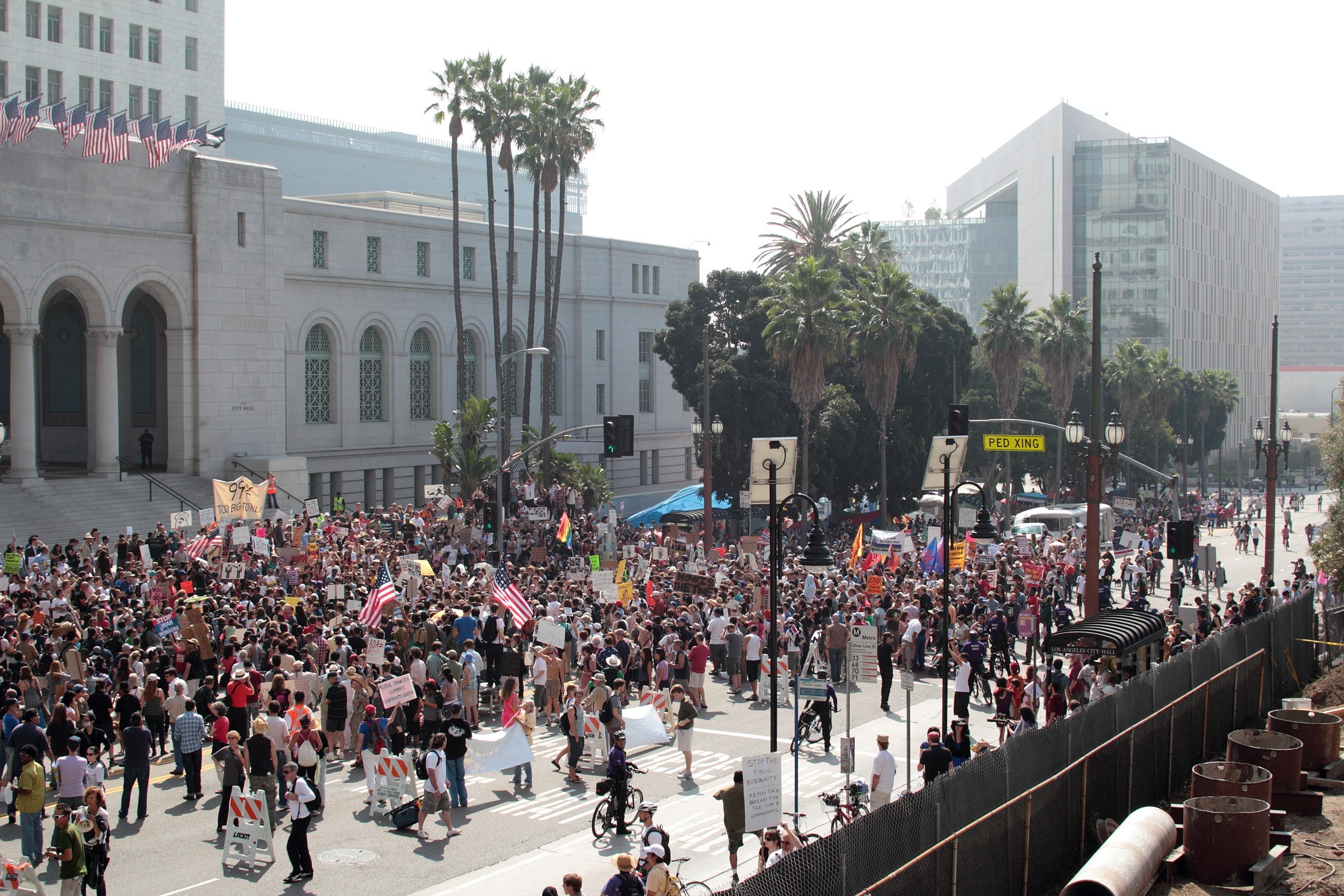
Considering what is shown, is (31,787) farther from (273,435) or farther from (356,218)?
(356,218)

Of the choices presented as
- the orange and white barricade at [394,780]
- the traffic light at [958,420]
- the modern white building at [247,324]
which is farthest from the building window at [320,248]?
the orange and white barricade at [394,780]

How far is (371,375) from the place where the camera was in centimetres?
5662

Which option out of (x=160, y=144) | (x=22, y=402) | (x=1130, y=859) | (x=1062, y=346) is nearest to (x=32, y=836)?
(x=1130, y=859)

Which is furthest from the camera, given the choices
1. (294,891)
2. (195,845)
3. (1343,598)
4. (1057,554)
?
(1057,554)

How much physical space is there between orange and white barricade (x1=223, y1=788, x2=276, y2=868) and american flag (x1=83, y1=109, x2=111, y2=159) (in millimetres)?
32047

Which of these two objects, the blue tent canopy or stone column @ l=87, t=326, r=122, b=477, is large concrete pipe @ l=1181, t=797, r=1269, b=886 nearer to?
stone column @ l=87, t=326, r=122, b=477

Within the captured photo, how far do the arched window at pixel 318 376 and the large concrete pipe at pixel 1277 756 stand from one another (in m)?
44.4

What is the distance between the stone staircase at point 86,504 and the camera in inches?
1454

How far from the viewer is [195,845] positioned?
48.1ft

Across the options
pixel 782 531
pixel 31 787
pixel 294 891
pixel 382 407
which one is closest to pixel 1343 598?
pixel 782 531

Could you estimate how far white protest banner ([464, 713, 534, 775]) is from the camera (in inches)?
674

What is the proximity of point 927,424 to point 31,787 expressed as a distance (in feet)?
171

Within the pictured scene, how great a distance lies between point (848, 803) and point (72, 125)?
35538 mm

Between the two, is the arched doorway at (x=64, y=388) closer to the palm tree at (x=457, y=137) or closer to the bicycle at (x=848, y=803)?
the palm tree at (x=457, y=137)
